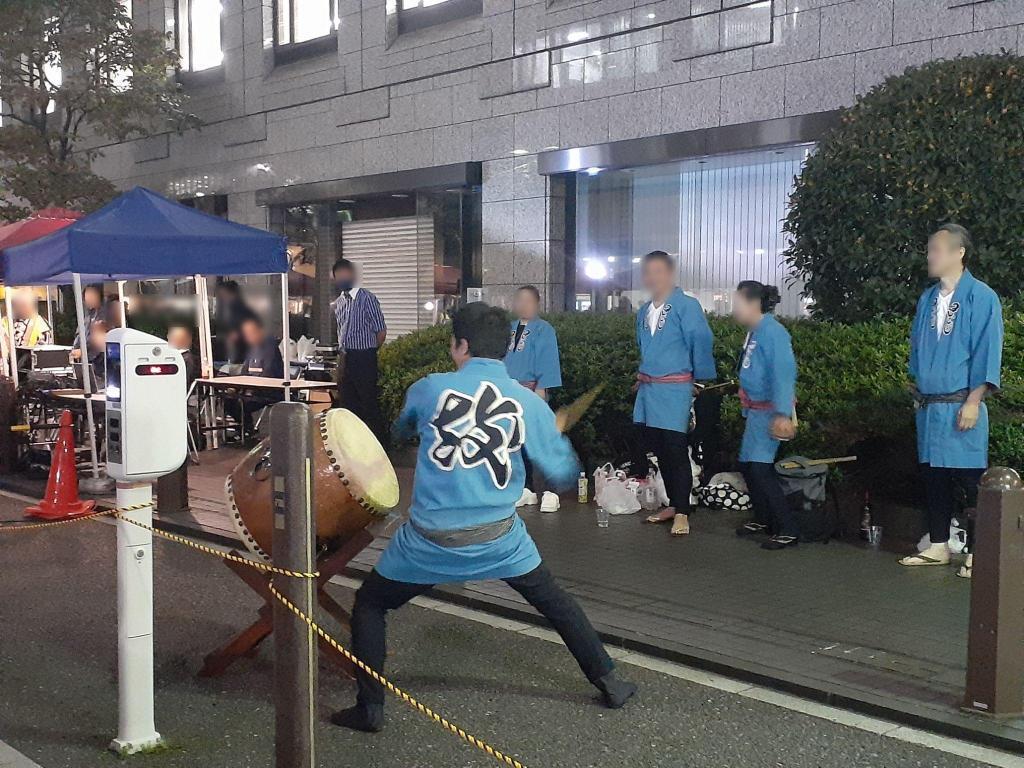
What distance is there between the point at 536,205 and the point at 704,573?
713cm

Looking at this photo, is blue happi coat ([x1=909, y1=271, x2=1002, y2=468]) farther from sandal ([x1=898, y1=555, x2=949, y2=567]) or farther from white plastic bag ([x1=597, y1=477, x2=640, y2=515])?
white plastic bag ([x1=597, y1=477, x2=640, y2=515])

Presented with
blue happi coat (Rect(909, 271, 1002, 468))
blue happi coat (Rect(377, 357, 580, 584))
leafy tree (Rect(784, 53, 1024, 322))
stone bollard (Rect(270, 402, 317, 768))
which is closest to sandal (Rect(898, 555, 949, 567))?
blue happi coat (Rect(909, 271, 1002, 468))

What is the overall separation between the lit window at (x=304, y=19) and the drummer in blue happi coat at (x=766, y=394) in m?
10.5

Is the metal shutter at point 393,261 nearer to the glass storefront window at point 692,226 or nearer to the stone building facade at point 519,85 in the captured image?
the stone building facade at point 519,85

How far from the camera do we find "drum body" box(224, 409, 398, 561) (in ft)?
16.6

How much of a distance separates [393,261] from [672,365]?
849 centimetres

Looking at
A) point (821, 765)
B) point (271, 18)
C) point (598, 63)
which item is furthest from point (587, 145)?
point (821, 765)

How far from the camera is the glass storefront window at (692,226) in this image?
11461 millimetres

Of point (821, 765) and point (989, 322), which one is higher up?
point (989, 322)

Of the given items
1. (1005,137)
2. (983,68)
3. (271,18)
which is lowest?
(1005,137)

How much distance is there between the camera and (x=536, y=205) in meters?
13.3

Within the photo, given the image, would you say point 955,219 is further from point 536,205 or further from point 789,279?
point 536,205

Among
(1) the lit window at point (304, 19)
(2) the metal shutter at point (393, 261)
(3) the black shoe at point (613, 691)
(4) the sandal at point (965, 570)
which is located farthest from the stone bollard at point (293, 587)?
(1) the lit window at point (304, 19)

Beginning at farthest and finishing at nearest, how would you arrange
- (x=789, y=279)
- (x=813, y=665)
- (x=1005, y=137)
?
(x=789, y=279), (x=1005, y=137), (x=813, y=665)
